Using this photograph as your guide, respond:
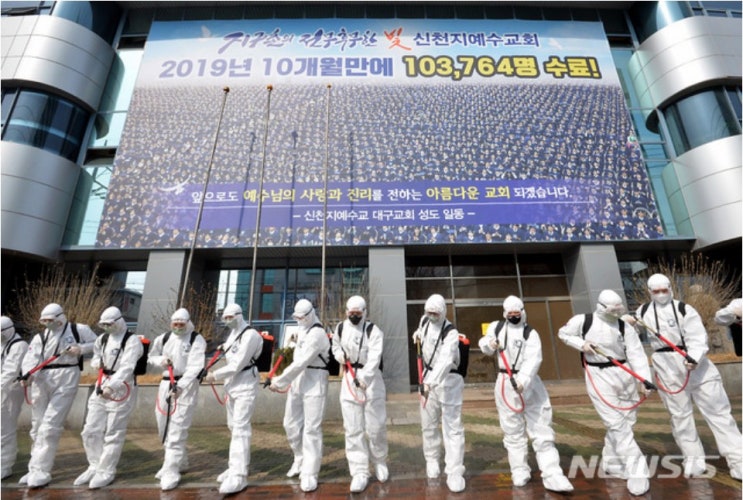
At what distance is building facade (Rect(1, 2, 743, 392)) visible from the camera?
49.0 ft

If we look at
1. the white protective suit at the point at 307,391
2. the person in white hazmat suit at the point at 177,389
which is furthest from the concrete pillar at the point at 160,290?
the white protective suit at the point at 307,391

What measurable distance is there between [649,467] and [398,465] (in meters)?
3.33

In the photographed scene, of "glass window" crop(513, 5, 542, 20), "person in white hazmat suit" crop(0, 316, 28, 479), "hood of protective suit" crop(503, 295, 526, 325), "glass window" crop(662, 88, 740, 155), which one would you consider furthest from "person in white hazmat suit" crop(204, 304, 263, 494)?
"glass window" crop(513, 5, 542, 20)

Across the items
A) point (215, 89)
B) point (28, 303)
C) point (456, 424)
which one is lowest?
point (456, 424)

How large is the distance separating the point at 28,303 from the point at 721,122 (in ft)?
95.1

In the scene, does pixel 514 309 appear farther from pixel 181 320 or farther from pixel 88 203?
pixel 88 203

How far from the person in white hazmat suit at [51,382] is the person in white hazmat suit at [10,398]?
292 millimetres

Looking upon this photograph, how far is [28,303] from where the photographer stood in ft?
48.6

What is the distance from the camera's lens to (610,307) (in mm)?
4723

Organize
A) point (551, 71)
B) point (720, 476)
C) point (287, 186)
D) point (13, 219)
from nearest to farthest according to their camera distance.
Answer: point (720, 476) < point (13, 219) < point (287, 186) < point (551, 71)

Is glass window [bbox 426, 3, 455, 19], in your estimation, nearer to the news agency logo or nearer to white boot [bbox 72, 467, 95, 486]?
the news agency logo

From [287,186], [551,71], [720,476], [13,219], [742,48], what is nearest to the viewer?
[720,476]

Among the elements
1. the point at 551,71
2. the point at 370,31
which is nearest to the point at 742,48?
the point at 551,71

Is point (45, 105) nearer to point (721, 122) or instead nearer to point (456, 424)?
point (456, 424)
